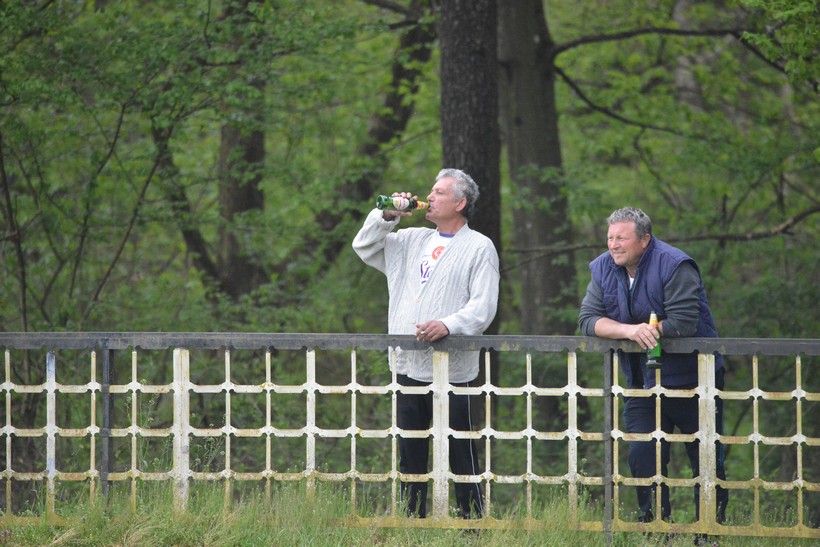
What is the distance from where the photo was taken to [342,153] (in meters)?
13.6

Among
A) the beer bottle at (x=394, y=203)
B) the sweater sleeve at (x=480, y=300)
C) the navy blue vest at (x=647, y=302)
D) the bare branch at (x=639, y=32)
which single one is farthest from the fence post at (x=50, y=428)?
the bare branch at (x=639, y=32)

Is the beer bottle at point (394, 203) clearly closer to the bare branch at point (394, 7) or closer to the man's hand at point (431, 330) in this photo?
the man's hand at point (431, 330)

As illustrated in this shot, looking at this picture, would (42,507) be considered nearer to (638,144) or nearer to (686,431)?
(686,431)

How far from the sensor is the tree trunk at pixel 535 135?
459 inches

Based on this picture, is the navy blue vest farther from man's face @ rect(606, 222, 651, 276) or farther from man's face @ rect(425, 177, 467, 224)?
man's face @ rect(425, 177, 467, 224)

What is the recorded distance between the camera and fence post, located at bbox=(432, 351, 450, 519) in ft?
16.0

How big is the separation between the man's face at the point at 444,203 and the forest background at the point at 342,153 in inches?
125

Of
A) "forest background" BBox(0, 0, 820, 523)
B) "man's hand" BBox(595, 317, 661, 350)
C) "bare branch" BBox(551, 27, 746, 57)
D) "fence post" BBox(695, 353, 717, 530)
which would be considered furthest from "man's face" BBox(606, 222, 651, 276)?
"bare branch" BBox(551, 27, 746, 57)

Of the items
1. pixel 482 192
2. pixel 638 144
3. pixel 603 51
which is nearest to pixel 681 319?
pixel 482 192

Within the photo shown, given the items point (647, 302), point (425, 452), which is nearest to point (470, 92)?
point (647, 302)

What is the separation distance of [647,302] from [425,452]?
51.3 inches

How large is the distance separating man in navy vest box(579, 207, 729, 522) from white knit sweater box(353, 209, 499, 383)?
0.50m

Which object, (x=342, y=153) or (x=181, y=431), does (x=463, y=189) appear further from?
(x=342, y=153)

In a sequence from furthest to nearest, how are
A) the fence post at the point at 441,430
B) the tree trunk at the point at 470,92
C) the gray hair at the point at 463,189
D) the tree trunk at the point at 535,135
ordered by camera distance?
the tree trunk at the point at 535,135 → the tree trunk at the point at 470,92 → the gray hair at the point at 463,189 → the fence post at the point at 441,430
